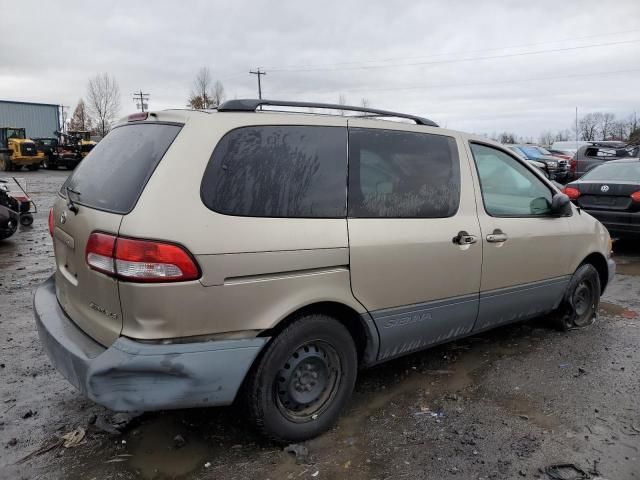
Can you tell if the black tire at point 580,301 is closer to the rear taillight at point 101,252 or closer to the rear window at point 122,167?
the rear window at point 122,167

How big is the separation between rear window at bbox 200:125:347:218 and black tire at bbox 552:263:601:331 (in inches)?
109

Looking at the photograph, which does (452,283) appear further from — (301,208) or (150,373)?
(150,373)

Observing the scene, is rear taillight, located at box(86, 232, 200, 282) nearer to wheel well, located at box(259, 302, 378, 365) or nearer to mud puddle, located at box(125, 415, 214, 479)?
wheel well, located at box(259, 302, 378, 365)

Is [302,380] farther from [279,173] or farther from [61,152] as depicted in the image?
[61,152]

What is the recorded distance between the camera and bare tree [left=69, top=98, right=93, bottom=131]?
69.5 metres

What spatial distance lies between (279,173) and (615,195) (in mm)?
6890

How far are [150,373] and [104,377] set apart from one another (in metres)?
0.22

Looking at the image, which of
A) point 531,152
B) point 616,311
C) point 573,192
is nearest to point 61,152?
point 531,152

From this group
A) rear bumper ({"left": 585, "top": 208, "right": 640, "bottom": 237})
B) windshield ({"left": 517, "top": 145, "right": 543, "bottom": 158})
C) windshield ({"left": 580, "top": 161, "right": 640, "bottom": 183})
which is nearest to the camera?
rear bumper ({"left": 585, "top": 208, "right": 640, "bottom": 237})

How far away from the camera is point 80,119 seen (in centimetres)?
7344

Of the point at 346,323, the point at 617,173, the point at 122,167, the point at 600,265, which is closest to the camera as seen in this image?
the point at 122,167

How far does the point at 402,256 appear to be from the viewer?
10.7 feet

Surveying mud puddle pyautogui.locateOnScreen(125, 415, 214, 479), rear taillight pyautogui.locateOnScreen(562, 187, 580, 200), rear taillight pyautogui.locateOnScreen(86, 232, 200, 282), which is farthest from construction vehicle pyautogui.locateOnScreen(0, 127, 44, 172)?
rear taillight pyautogui.locateOnScreen(86, 232, 200, 282)

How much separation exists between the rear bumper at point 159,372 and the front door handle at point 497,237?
190cm
